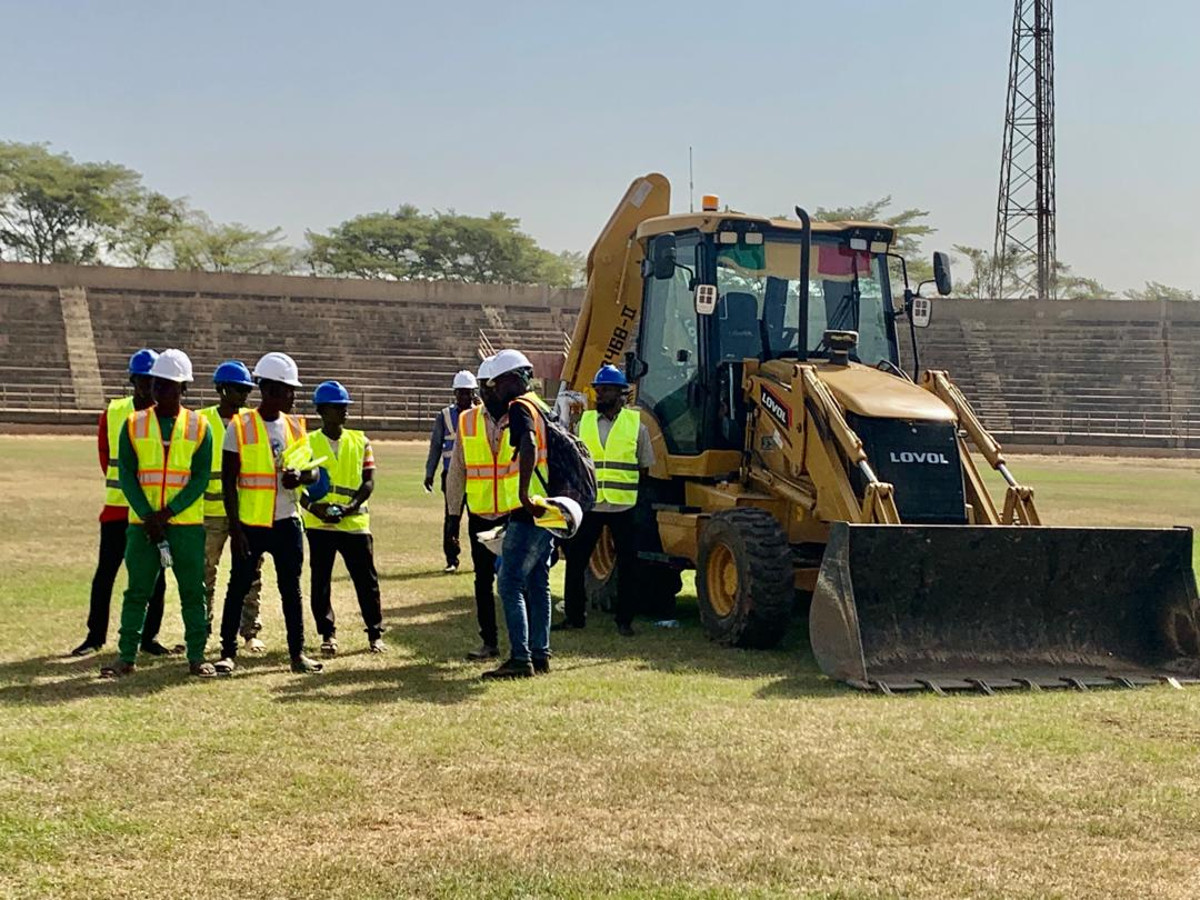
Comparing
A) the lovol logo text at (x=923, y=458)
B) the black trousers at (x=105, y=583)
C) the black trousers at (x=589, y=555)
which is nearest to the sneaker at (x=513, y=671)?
the black trousers at (x=589, y=555)

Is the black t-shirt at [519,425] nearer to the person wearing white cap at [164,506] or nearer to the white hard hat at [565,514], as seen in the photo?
the white hard hat at [565,514]

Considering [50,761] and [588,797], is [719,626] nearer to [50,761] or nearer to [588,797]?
[588,797]

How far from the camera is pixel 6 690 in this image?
301 inches

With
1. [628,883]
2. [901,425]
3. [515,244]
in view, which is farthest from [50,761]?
[515,244]

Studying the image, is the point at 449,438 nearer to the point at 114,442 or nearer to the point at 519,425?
the point at 114,442

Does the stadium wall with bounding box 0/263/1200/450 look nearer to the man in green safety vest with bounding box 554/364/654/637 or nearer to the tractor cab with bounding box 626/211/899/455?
the tractor cab with bounding box 626/211/899/455

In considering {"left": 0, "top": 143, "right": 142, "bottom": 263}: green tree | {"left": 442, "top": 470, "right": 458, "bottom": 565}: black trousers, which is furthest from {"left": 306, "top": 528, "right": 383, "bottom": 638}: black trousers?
{"left": 0, "top": 143, "right": 142, "bottom": 263}: green tree

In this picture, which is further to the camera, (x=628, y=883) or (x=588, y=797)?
(x=588, y=797)

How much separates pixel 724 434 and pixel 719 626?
164cm

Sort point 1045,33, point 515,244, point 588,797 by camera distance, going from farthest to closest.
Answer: point 515,244
point 1045,33
point 588,797

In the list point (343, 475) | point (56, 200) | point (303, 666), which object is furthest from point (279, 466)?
point (56, 200)

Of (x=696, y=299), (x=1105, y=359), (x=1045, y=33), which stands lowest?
(x=1105, y=359)

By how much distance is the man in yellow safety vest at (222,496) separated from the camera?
8.64 m

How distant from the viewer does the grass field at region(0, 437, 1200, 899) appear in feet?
15.4
